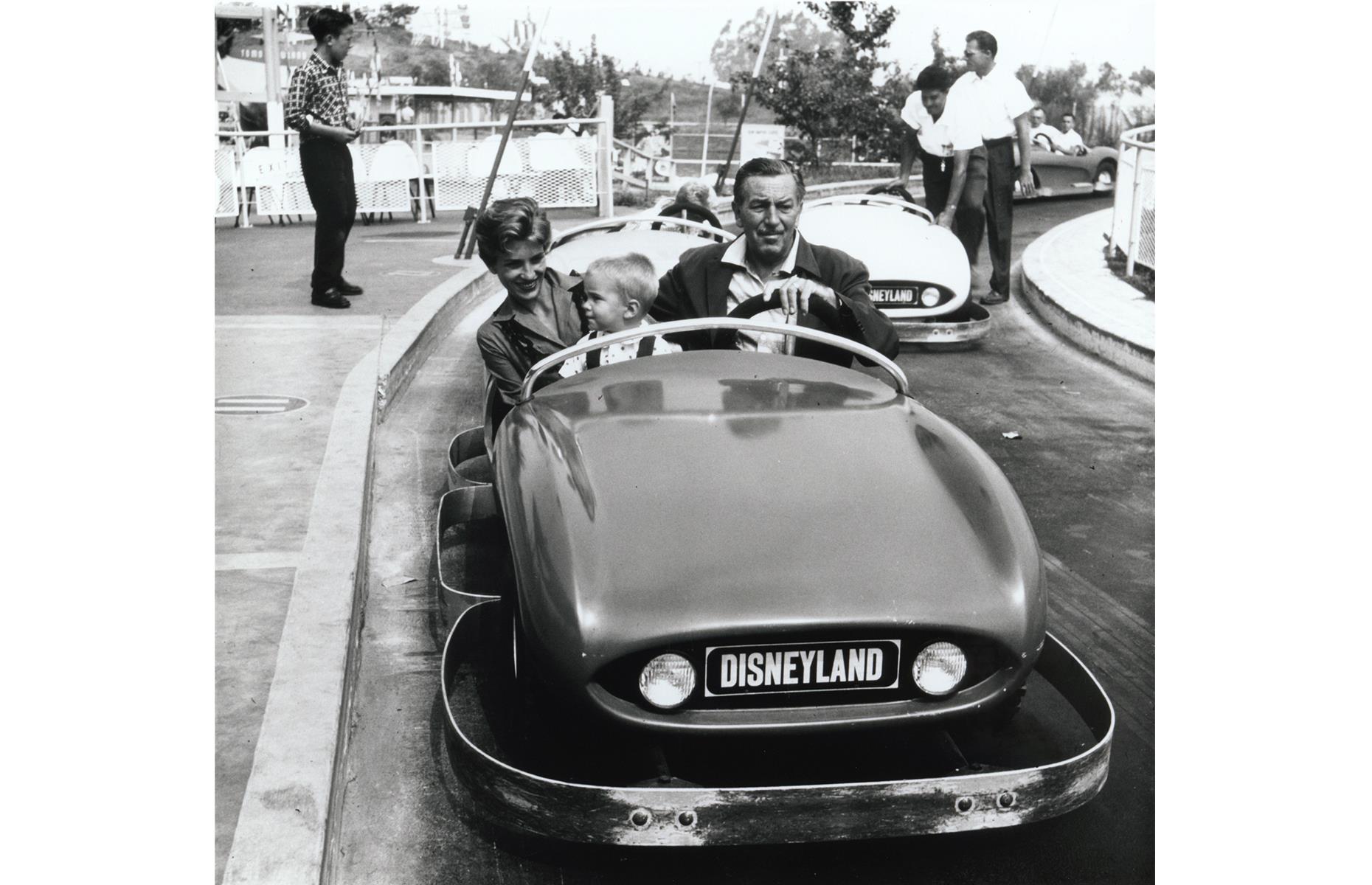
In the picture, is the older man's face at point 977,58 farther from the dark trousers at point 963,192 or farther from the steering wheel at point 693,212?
the steering wheel at point 693,212

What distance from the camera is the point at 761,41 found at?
12.1ft

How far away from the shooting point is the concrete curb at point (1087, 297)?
16.9ft

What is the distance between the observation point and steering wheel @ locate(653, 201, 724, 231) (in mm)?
5996

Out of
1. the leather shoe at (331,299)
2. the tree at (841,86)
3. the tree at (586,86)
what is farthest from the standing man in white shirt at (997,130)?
the leather shoe at (331,299)

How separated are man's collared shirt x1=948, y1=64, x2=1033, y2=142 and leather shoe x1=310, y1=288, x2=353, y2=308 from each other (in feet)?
8.73

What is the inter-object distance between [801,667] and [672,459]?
537mm

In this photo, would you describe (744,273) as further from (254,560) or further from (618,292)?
(254,560)

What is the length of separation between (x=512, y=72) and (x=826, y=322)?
1.29 m

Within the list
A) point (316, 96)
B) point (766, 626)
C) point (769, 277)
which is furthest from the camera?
point (316, 96)

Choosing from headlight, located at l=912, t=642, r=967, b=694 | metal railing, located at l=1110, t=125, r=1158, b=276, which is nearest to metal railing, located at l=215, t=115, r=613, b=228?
metal railing, located at l=1110, t=125, r=1158, b=276

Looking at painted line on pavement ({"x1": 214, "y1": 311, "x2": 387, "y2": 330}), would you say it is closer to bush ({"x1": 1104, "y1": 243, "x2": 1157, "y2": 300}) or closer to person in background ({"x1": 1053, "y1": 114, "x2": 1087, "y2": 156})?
person in background ({"x1": 1053, "y1": 114, "x2": 1087, "y2": 156})

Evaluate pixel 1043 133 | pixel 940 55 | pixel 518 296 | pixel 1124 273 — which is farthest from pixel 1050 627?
pixel 1124 273
